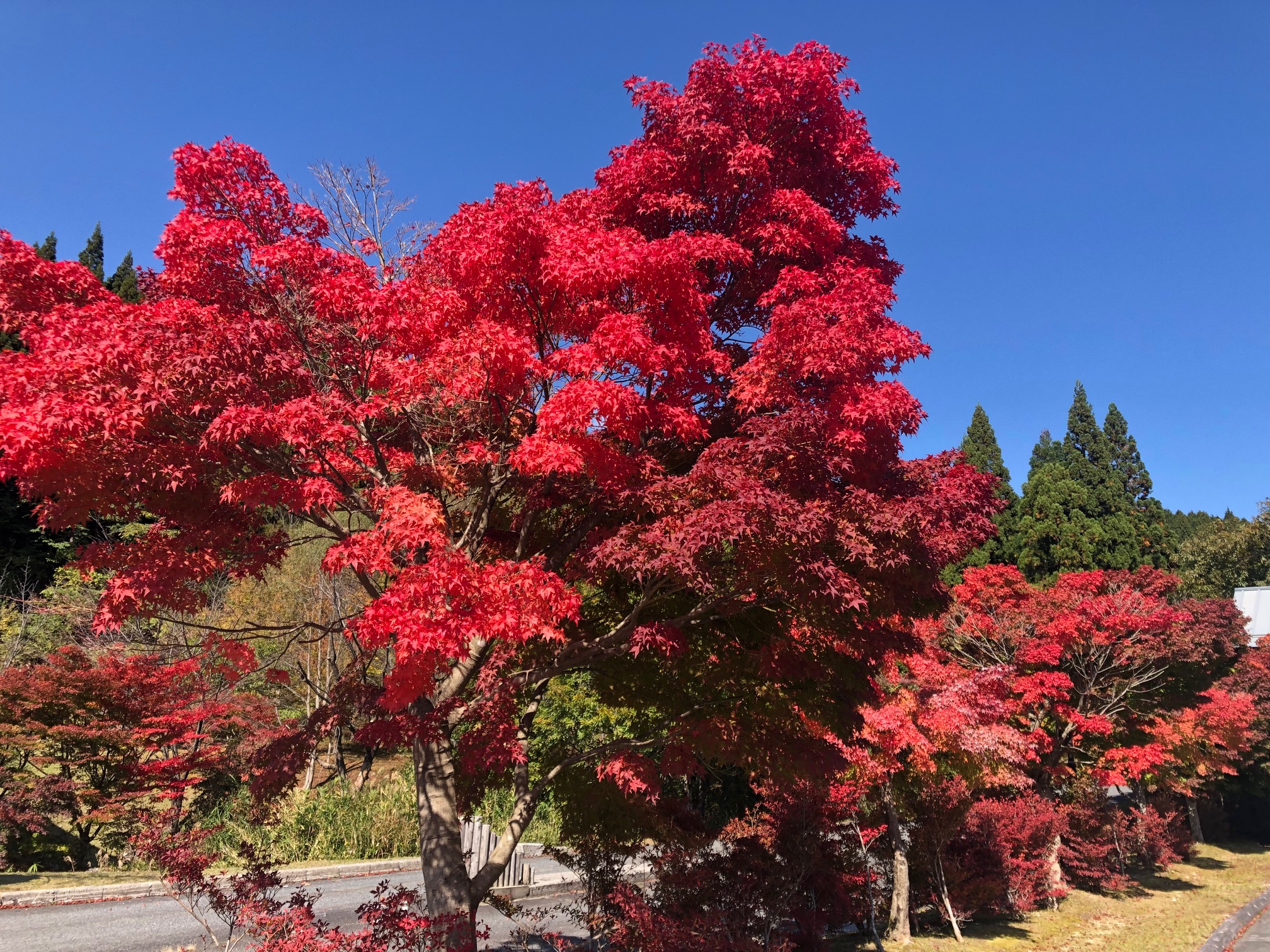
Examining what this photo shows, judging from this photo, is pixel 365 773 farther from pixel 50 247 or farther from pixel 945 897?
pixel 50 247

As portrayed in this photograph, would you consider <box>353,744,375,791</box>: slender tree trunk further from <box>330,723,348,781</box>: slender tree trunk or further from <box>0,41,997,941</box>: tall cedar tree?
<box>0,41,997,941</box>: tall cedar tree

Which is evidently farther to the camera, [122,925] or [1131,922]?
[1131,922]

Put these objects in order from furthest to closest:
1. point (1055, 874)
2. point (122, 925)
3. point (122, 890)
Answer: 1. point (1055, 874)
2. point (122, 890)
3. point (122, 925)

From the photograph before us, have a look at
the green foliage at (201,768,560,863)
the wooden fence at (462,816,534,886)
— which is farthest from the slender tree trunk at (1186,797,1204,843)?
the green foliage at (201,768,560,863)

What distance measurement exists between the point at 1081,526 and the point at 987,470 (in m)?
4.95

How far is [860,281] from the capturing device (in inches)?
238

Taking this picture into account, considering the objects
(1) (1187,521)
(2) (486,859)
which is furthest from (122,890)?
(1) (1187,521)

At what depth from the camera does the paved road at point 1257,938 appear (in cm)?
1206

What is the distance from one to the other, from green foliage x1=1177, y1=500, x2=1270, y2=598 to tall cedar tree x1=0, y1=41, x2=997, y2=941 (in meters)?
37.5

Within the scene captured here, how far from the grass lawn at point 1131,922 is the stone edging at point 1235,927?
0.15 metres

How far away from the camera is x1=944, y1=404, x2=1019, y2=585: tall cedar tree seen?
109 ft

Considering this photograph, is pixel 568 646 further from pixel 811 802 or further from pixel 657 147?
pixel 657 147

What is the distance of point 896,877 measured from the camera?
1120 cm

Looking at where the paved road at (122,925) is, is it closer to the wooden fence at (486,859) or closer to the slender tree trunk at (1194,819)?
the wooden fence at (486,859)
